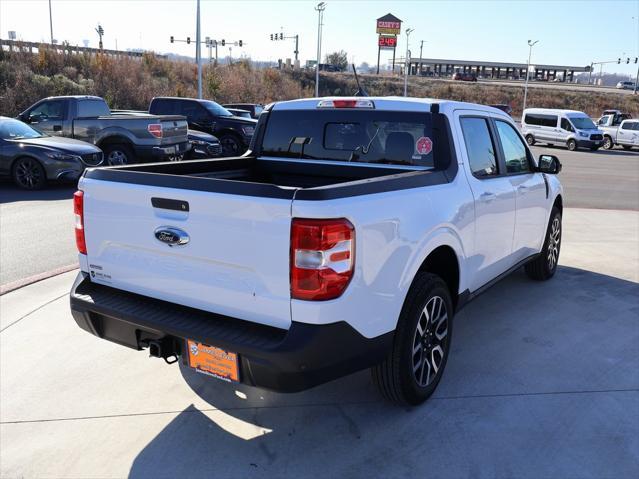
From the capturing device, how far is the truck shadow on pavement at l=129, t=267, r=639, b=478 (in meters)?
3.07

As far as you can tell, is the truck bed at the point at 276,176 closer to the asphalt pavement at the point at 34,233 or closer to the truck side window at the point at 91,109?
the asphalt pavement at the point at 34,233

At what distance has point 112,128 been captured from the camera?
13.1m

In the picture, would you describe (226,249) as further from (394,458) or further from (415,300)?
(394,458)

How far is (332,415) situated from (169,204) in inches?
63.5

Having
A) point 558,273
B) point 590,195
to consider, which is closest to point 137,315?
point 558,273

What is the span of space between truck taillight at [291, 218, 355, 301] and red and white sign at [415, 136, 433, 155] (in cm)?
155

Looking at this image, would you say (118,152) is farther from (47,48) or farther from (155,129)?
(47,48)

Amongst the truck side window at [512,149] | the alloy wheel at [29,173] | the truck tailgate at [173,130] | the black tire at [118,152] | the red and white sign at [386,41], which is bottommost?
the alloy wheel at [29,173]

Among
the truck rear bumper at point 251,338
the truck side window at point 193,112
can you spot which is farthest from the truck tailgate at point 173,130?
the truck rear bumper at point 251,338

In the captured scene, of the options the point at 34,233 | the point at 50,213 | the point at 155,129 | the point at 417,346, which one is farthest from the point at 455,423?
the point at 155,129

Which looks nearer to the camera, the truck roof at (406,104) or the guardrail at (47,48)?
the truck roof at (406,104)

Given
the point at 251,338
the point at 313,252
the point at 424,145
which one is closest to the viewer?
the point at 313,252

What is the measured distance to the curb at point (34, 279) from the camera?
5.74 metres

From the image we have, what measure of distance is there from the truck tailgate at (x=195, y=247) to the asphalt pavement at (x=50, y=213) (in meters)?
3.22
